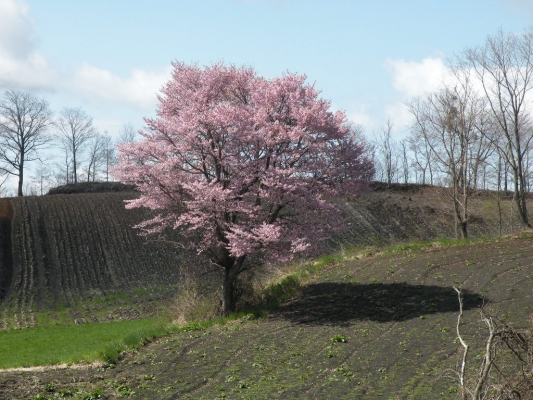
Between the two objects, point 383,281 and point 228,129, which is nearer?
point 228,129

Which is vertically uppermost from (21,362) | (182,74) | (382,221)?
(182,74)

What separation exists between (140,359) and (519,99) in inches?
1014

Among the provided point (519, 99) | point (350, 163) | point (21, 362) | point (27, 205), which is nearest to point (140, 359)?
point (21, 362)

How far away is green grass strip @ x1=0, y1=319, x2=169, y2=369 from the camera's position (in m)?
16.1

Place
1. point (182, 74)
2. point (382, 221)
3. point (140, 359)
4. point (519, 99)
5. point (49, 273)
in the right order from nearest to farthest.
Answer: point (140, 359) → point (182, 74) → point (519, 99) → point (49, 273) → point (382, 221)

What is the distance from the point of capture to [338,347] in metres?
13.7

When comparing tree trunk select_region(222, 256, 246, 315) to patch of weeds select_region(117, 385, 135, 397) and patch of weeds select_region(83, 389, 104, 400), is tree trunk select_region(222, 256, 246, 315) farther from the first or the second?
patch of weeds select_region(83, 389, 104, 400)

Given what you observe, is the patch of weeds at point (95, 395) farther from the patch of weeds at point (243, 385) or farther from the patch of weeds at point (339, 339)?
the patch of weeds at point (339, 339)

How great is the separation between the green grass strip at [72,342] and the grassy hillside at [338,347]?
0.89 m

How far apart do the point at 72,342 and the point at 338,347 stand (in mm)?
11672

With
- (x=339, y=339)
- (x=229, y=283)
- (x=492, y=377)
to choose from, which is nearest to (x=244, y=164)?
(x=229, y=283)

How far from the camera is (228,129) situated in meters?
18.8

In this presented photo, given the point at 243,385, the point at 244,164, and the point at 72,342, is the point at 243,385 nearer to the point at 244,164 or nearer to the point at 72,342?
the point at 244,164

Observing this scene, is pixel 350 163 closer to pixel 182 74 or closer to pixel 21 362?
pixel 182 74
